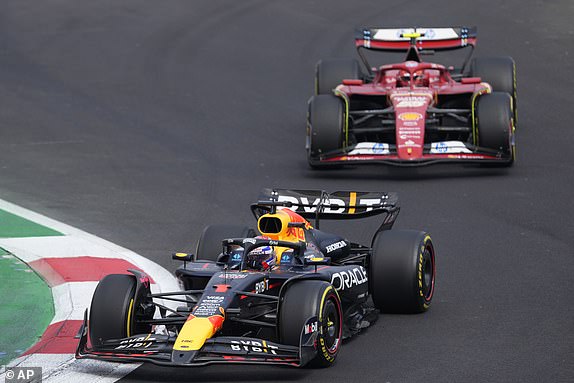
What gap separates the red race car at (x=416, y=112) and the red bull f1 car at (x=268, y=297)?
486cm

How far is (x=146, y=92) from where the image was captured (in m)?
21.3

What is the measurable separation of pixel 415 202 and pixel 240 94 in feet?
23.1

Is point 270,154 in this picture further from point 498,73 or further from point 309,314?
point 309,314

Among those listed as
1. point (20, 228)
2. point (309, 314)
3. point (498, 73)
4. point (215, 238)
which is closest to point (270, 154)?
point (498, 73)

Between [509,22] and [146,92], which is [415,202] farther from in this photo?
[509,22]

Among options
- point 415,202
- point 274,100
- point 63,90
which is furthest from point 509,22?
point 415,202

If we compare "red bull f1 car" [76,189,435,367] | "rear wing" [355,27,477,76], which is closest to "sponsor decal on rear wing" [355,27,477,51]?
"rear wing" [355,27,477,76]

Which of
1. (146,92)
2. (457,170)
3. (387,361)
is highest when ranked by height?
(146,92)

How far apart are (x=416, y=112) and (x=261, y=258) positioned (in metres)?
6.86

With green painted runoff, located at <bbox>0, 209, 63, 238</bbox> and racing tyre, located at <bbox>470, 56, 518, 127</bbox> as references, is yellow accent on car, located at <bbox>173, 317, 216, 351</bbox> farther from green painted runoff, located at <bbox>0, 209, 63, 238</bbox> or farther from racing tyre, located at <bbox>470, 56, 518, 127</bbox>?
racing tyre, located at <bbox>470, 56, 518, 127</bbox>

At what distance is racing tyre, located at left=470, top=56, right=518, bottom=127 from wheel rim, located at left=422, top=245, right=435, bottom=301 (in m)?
8.14

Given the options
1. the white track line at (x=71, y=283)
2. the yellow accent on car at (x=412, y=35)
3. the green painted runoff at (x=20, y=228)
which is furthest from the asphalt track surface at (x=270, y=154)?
the yellow accent on car at (x=412, y=35)

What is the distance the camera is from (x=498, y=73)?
19.0 metres

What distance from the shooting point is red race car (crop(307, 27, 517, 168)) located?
53.2 feet
